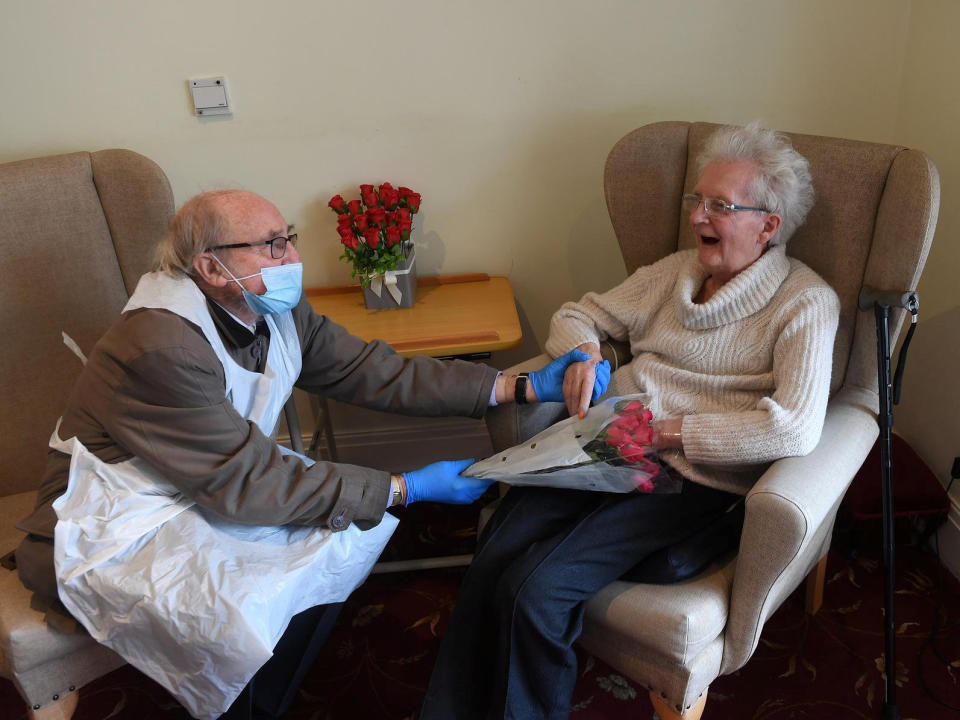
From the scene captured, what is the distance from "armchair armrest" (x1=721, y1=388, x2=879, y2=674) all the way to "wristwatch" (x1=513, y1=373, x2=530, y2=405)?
0.55m

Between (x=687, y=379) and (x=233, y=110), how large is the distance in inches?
55.7

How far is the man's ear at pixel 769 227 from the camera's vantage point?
5.16 feet

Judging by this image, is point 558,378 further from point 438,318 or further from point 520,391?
point 438,318

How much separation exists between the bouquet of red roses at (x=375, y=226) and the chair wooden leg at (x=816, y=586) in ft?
4.30

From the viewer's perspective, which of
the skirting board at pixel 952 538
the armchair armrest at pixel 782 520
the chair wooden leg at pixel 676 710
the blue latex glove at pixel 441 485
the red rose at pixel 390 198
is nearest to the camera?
the armchair armrest at pixel 782 520

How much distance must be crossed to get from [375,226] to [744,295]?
96 cm

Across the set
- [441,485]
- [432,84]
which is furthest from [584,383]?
[432,84]

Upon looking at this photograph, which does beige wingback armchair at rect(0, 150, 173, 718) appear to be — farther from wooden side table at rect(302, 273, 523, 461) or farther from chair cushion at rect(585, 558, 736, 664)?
chair cushion at rect(585, 558, 736, 664)

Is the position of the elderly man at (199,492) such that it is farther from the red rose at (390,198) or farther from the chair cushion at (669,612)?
the red rose at (390,198)

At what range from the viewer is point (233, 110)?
2088mm

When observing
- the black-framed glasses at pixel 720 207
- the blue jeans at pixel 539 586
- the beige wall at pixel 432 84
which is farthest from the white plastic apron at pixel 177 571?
the black-framed glasses at pixel 720 207

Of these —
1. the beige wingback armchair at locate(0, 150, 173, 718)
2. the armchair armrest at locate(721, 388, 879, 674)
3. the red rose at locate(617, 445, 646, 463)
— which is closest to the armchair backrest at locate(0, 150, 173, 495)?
the beige wingback armchair at locate(0, 150, 173, 718)

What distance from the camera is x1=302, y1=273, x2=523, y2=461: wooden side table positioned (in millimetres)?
1884

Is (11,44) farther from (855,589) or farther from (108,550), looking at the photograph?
(855,589)
